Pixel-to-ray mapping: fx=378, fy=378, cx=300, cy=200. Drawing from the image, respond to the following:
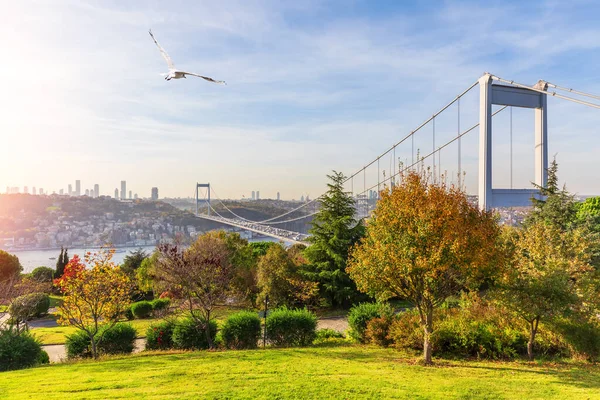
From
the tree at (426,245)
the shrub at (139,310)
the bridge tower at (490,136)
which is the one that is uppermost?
the bridge tower at (490,136)

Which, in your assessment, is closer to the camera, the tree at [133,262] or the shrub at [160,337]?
the shrub at [160,337]

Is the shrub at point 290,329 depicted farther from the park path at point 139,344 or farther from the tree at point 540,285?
the tree at point 540,285

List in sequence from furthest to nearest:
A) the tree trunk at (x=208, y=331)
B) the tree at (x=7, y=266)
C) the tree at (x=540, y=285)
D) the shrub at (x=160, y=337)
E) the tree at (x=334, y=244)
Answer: the tree at (x=7, y=266) < the tree at (x=334, y=244) < the shrub at (x=160, y=337) < the tree trunk at (x=208, y=331) < the tree at (x=540, y=285)

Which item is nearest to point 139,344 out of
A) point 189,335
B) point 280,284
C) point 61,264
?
point 189,335

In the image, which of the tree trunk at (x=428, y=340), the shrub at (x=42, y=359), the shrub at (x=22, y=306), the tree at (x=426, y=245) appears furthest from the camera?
the shrub at (x=22, y=306)

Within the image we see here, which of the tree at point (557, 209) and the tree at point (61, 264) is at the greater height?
the tree at point (557, 209)

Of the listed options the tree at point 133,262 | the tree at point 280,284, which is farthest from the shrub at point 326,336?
the tree at point 133,262

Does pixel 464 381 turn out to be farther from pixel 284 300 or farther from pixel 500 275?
pixel 284 300

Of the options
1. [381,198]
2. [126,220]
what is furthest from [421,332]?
[126,220]
